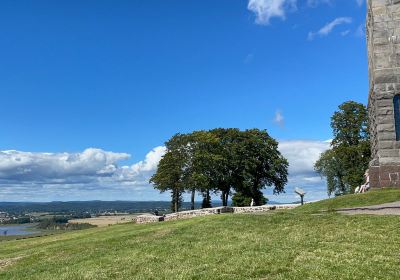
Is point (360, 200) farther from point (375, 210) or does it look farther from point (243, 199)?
point (243, 199)

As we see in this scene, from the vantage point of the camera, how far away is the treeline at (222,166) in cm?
7994

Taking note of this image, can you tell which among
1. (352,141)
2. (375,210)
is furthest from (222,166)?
(375,210)

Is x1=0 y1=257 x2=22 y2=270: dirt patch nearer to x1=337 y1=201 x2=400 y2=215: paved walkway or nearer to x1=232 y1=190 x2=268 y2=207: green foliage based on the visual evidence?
x1=337 y1=201 x2=400 y2=215: paved walkway

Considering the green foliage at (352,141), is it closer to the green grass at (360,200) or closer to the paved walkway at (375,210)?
the green grass at (360,200)

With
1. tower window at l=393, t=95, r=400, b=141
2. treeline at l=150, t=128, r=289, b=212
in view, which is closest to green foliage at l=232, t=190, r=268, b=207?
treeline at l=150, t=128, r=289, b=212

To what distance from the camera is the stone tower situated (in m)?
36.6

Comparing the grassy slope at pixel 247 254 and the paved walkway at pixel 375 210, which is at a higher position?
the paved walkway at pixel 375 210

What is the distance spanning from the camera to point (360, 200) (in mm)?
32406

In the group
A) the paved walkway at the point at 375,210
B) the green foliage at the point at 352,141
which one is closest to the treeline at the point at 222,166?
the green foliage at the point at 352,141

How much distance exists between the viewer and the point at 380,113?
37.2m

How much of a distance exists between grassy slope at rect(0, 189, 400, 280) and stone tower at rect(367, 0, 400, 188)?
44.5ft

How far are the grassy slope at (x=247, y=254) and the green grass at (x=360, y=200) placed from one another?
5.78 m

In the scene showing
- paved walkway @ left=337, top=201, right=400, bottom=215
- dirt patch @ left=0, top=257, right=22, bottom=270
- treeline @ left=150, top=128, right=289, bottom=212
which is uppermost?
treeline @ left=150, top=128, right=289, bottom=212

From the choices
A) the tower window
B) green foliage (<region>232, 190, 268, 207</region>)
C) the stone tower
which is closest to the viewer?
the stone tower
